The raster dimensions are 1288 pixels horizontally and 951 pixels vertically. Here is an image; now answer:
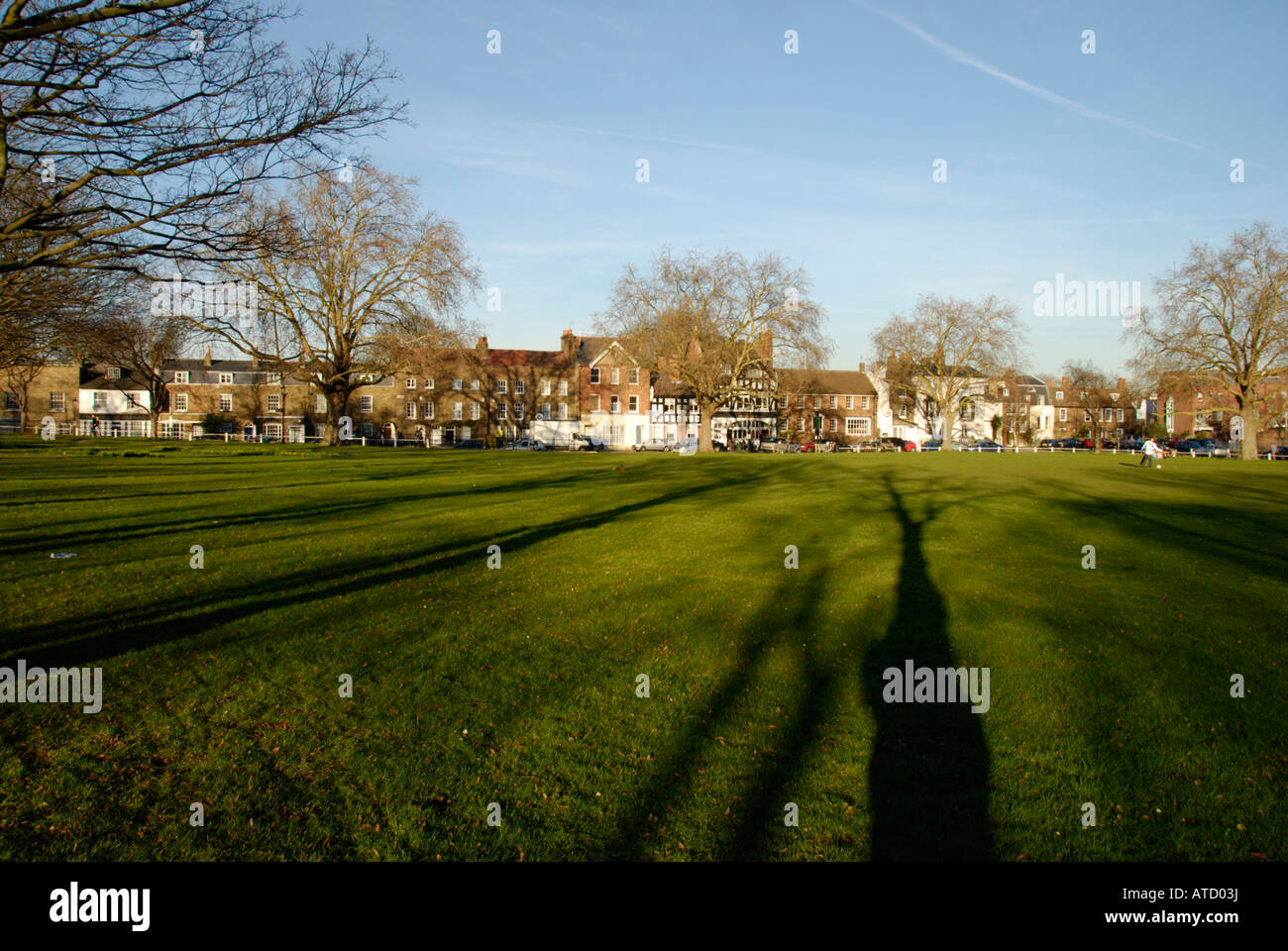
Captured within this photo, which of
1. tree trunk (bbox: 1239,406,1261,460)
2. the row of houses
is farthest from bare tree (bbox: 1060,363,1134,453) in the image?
tree trunk (bbox: 1239,406,1261,460)


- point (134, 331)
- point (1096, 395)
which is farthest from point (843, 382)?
point (134, 331)

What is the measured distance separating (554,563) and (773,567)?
3.64 metres

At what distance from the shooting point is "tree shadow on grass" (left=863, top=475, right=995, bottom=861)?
4387mm

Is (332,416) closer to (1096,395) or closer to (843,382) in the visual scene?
(843,382)

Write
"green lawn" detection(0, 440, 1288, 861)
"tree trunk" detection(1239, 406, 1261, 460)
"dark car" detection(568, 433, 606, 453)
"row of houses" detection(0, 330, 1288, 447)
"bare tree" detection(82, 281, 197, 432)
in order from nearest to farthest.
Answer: "green lawn" detection(0, 440, 1288, 861) < "bare tree" detection(82, 281, 197, 432) < "tree trunk" detection(1239, 406, 1261, 460) < "dark car" detection(568, 433, 606, 453) < "row of houses" detection(0, 330, 1288, 447)

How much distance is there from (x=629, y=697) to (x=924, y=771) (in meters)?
2.50

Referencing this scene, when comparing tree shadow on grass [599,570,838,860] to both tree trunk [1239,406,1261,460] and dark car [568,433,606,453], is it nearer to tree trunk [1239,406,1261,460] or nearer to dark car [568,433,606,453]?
dark car [568,433,606,453]

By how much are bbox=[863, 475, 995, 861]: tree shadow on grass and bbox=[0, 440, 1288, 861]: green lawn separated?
0.03 metres

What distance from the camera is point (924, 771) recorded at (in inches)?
208

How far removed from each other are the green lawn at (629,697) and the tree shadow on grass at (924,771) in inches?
1.0

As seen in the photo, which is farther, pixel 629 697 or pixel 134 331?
pixel 134 331

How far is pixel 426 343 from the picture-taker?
4978 cm

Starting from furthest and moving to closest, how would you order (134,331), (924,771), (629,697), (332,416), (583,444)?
(583,444) < (332,416) < (134,331) < (629,697) < (924,771)
